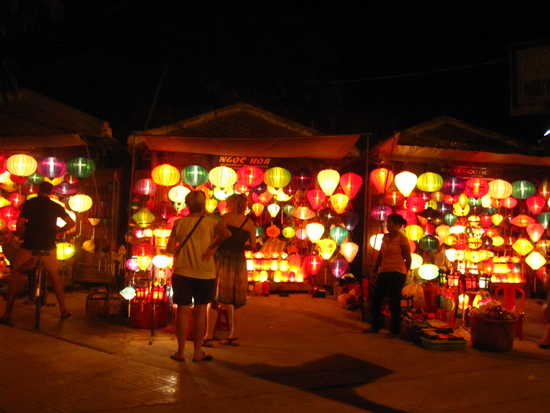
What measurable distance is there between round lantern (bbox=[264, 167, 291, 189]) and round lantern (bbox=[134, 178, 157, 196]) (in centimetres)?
226

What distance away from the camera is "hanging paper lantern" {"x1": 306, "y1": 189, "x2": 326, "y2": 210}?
11055mm

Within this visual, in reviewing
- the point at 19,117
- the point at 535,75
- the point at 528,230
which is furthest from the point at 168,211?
the point at 528,230

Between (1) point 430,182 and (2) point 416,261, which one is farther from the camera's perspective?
(1) point 430,182

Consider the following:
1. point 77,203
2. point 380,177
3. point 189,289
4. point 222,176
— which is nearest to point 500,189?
point 380,177

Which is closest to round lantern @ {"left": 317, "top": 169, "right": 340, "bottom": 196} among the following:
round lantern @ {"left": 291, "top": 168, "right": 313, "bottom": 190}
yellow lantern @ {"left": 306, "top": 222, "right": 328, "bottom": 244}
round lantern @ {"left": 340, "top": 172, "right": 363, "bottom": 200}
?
round lantern @ {"left": 340, "top": 172, "right": 363, "bottom": 200}

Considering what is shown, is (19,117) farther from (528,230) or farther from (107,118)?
(528,230)

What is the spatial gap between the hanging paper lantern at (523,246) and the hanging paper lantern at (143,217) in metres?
8.25

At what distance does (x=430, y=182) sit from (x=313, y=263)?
121 inches

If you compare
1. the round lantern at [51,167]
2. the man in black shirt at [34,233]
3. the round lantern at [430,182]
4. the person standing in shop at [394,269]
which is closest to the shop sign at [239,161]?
the round lantern at [51,167]

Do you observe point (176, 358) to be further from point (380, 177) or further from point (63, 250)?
point (380, 177)

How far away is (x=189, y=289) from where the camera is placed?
215 inches

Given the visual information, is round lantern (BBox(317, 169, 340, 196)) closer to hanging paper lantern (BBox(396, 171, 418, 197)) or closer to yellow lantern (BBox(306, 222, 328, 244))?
yellow lantern (BBox(306, 222, 328, 244))

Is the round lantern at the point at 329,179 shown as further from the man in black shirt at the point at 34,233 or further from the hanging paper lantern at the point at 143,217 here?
the man in black shirt at the point at 34,233

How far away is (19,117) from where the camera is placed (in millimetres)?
10523
